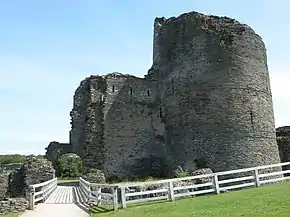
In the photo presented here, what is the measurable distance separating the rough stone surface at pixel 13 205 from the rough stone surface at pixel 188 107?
13.9 metres

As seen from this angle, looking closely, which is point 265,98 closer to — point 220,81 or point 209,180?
point 220,81

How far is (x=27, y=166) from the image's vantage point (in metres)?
23.6

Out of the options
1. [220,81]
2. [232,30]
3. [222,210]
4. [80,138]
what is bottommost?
[222,210]

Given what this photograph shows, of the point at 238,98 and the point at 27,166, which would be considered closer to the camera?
the point at 27,166

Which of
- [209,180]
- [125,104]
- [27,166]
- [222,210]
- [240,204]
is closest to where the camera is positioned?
[222,210]

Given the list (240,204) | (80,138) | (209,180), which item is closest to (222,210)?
(240,204)

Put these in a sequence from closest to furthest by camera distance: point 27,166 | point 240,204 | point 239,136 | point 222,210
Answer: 1. point 222,210
2. point 240,204
3. point 27,166
4. point 239,136

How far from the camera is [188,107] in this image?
29.8 m

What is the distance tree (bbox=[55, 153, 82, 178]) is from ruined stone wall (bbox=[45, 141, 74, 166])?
2686 millimetres

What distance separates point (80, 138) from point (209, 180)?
64.4 feet

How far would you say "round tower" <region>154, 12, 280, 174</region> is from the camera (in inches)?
1117

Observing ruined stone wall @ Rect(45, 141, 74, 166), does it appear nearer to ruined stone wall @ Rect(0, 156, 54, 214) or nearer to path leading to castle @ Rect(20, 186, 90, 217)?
ruined stone wall @ Rect(0, 156, 54, 214)

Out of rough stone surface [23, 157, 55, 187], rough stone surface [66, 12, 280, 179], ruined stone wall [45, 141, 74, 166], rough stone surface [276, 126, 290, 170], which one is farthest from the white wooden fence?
ruined stone wall [45, 141, 74, 166]

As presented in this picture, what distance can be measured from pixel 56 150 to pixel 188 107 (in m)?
16.8
